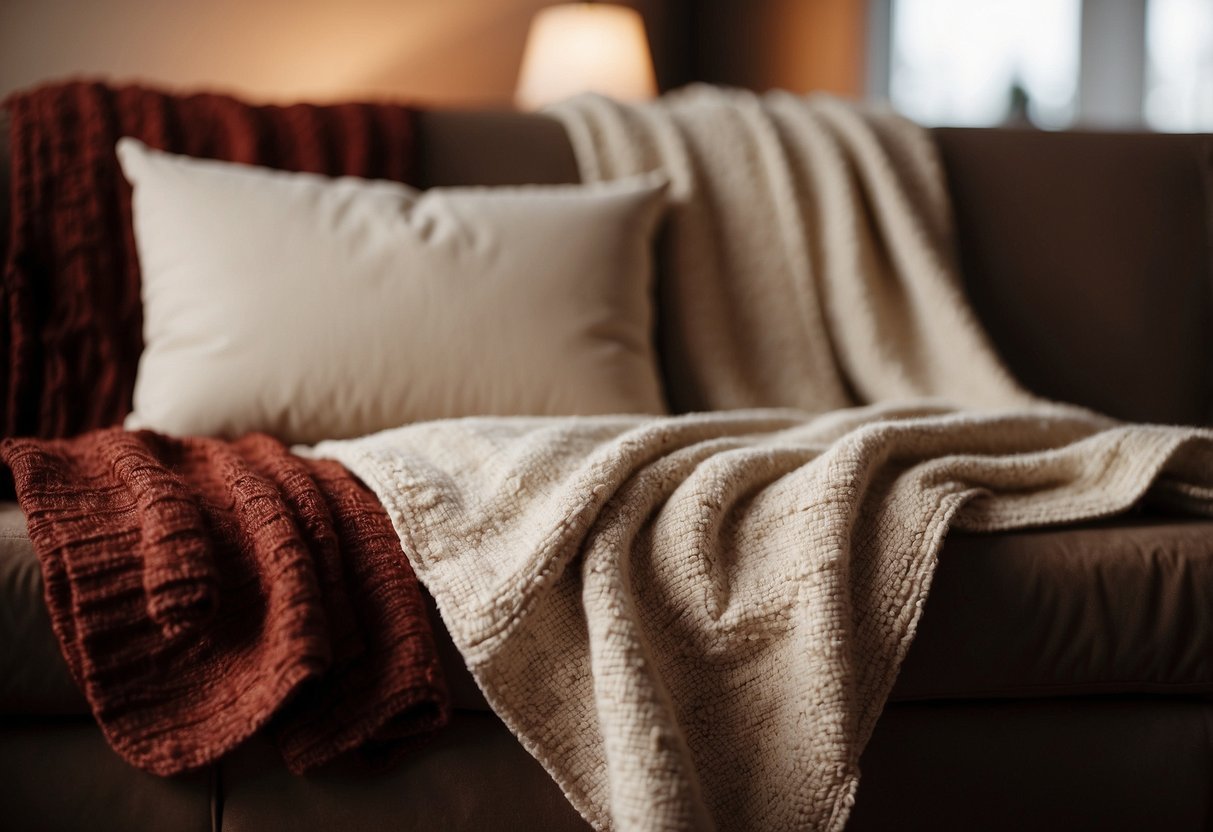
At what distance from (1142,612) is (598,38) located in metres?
1.68

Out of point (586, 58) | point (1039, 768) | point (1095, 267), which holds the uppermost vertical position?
point (586, 58)

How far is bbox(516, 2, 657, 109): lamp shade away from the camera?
2.13 m

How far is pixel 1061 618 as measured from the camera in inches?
31.1

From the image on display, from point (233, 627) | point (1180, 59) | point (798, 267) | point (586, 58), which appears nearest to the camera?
point (233, 627)

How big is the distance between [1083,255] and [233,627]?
113 centimetres

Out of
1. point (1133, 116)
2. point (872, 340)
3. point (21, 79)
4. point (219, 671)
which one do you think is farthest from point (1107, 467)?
point (1133, 116)

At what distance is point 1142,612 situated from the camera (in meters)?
0.80

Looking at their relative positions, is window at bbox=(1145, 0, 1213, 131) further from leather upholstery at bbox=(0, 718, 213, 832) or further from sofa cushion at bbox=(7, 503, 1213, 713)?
leather upholstery at bbox=(0, 718, 213, 832)

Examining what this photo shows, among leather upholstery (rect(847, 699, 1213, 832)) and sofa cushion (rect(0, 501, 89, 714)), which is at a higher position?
sofa cushion (rect(0, 501, 89, 714))

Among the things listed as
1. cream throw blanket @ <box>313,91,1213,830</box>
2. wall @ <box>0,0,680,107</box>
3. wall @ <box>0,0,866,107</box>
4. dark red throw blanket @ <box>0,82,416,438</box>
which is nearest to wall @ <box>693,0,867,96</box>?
wall @ <box>0,0,866,107</box>

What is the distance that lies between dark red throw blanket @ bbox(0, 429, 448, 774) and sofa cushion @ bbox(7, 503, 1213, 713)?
0.09m

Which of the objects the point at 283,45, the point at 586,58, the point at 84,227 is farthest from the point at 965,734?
the point at 283,45

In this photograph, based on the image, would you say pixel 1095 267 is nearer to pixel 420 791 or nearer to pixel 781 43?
pixel 420 791

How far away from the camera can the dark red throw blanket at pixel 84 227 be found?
1094 millimetres
